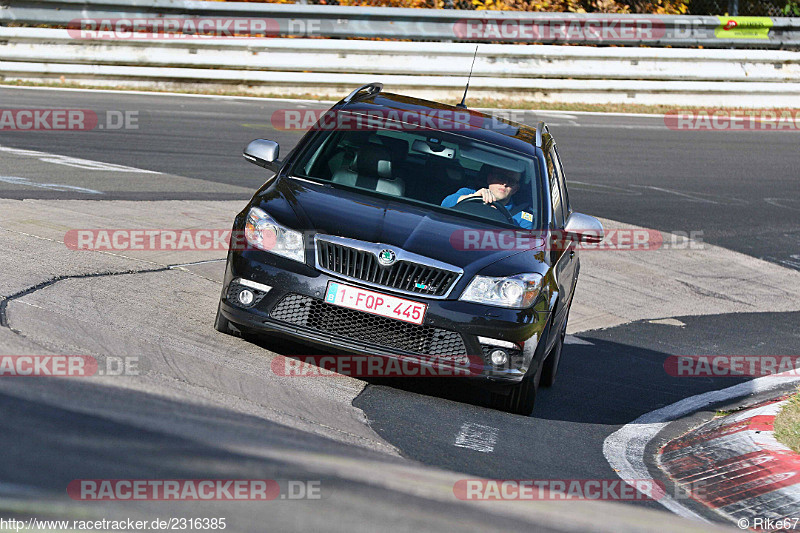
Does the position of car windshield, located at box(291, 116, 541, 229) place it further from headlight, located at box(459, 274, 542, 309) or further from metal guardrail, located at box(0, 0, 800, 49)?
metal guardrail, located at box(0, 0, 800, 49)

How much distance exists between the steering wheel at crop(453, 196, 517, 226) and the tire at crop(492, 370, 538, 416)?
116cm

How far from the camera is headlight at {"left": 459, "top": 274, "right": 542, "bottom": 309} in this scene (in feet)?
21.3

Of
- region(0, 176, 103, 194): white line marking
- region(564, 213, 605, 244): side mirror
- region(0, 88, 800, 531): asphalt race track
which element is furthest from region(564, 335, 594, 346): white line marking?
region(0, 176, 103, 194): white line marking

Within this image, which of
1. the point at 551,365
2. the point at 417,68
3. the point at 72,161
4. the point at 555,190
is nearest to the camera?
the point at 551,365

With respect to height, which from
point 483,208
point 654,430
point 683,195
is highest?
point 483,208

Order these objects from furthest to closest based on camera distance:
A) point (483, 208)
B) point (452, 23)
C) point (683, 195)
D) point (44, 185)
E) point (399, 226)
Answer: point (452, 23)
point (683, 195)
point (44, 185)
point (483, 208)
point (399, 226)

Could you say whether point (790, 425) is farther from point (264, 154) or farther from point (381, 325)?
point (264, 154)

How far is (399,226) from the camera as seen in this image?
6754 mm

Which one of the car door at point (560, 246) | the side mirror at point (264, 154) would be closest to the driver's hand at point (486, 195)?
the car door at point (560, 246)

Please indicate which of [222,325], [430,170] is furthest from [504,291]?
[222,325]

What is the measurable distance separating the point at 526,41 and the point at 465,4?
2.64 metres

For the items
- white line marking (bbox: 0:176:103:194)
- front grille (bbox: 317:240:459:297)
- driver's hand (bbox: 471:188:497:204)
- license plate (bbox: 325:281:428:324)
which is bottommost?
white line marking (bbox: 0:176:103:194)

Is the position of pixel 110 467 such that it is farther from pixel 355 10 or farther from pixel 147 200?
pixel 355 10

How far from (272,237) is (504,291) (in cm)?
139
